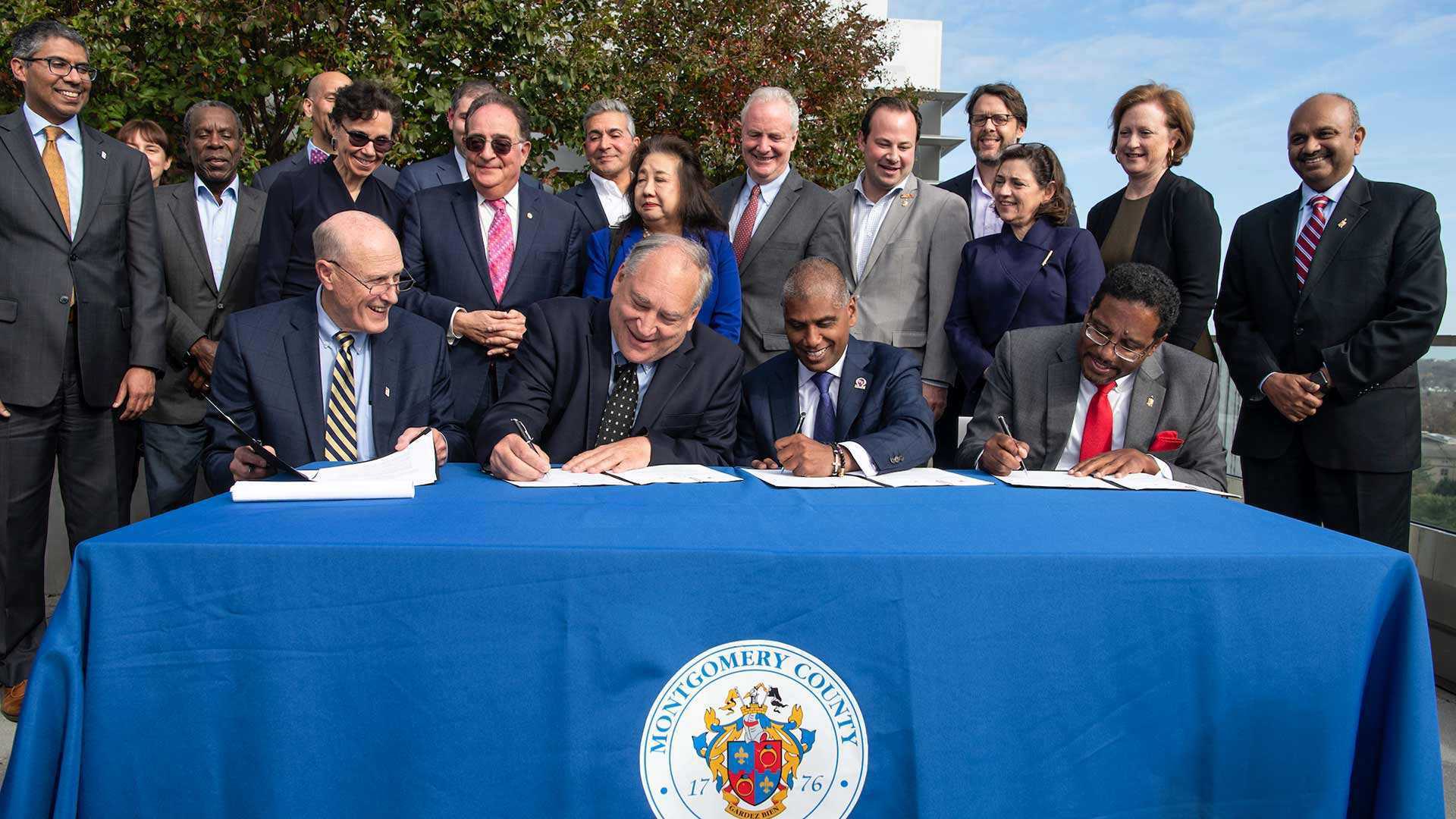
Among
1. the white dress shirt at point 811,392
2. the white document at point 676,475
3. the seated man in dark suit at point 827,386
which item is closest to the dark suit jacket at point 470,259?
the seated man in dark suit at point 827,386

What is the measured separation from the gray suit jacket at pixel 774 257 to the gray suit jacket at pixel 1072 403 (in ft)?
3.53

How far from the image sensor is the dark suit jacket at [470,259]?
156 inches

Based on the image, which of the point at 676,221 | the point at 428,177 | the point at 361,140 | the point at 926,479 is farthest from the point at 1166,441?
the point at 428,177

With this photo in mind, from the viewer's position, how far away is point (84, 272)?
3859 millimetres

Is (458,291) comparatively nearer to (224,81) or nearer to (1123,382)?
(1123,382)

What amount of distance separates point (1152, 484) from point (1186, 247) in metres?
1.87

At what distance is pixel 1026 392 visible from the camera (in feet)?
11.7

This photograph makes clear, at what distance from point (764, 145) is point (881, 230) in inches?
24.8

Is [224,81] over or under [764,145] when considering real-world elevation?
over

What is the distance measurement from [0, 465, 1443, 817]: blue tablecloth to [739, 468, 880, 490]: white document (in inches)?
23.6

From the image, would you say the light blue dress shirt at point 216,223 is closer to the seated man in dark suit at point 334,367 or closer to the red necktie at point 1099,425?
the seated man in dark suit at point 334,367

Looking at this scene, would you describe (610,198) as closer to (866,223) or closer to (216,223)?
(866,223)

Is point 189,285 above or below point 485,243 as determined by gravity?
below

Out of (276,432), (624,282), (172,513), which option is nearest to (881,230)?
(624,282)
